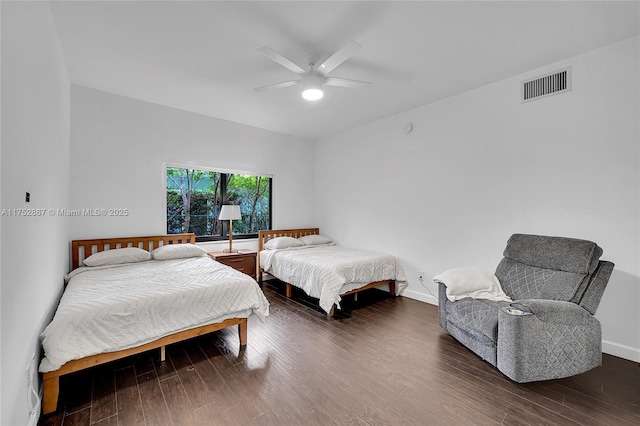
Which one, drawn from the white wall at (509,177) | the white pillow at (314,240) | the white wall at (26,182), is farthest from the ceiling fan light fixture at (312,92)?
the white pillow at (314,240)

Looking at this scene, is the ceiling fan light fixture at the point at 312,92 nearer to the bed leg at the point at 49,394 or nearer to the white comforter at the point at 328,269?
the white comforter at the point at 328,269

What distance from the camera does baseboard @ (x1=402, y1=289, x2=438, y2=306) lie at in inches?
145

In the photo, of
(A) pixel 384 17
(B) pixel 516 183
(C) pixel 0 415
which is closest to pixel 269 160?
(A) pixel 384 17

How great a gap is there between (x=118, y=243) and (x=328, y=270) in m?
2.69

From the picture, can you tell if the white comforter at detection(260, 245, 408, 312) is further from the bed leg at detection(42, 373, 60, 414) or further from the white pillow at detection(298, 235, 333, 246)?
the bed leg at detection(42, 373, 60, 414)

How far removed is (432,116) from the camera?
3701 millimetres

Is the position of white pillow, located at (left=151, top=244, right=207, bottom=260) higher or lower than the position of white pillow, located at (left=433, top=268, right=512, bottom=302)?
higher

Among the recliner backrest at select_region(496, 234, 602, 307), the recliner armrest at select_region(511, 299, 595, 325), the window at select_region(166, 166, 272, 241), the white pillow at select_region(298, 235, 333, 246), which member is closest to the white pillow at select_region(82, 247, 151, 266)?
the window at select_region(166, 166, 272, 241)

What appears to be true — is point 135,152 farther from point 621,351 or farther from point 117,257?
point 621,351

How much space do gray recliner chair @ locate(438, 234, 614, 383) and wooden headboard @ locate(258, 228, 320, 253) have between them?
3032mm

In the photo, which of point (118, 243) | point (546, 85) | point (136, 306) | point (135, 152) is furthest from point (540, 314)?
point (135, 152)

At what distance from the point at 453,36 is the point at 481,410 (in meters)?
2.81

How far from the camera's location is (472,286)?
2.55 metres

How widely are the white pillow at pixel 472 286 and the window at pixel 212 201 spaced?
336 cm
